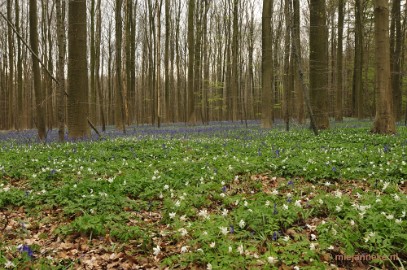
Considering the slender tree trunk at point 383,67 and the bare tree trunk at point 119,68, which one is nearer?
the slender tree trunk at point 383,67

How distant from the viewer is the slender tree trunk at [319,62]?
51.0 feet

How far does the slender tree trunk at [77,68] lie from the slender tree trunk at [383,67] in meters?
12.9

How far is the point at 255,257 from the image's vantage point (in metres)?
3.61

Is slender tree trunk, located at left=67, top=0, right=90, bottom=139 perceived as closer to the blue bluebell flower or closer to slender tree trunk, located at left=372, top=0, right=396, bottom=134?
the blue bluebell flower

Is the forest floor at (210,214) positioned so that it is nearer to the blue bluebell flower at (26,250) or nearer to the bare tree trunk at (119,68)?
the blue bluebell flower at (26,250)

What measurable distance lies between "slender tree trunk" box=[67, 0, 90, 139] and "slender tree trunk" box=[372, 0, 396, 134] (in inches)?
507

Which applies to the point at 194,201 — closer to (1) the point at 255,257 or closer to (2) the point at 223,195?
(2) the point at 223,195

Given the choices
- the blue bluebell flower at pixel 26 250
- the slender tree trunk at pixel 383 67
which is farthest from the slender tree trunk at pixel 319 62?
the blue bluebell flower at pixel 26 250

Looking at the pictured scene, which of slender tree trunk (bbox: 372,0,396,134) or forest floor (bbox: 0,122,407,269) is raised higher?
slender tree trunk (bbox: 372,0,396,134)

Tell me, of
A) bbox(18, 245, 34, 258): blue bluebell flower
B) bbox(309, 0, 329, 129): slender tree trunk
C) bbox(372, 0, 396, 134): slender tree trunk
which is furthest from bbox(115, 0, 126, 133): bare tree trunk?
bbox(18, 245, 34, 258): blue bluebell flower

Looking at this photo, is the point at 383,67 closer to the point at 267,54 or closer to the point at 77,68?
the point at 267,54

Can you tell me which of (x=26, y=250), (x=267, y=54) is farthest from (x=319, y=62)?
(x=26, y=250)

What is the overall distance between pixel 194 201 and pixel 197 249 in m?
1.67

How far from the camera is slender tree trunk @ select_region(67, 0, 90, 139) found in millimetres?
13695
